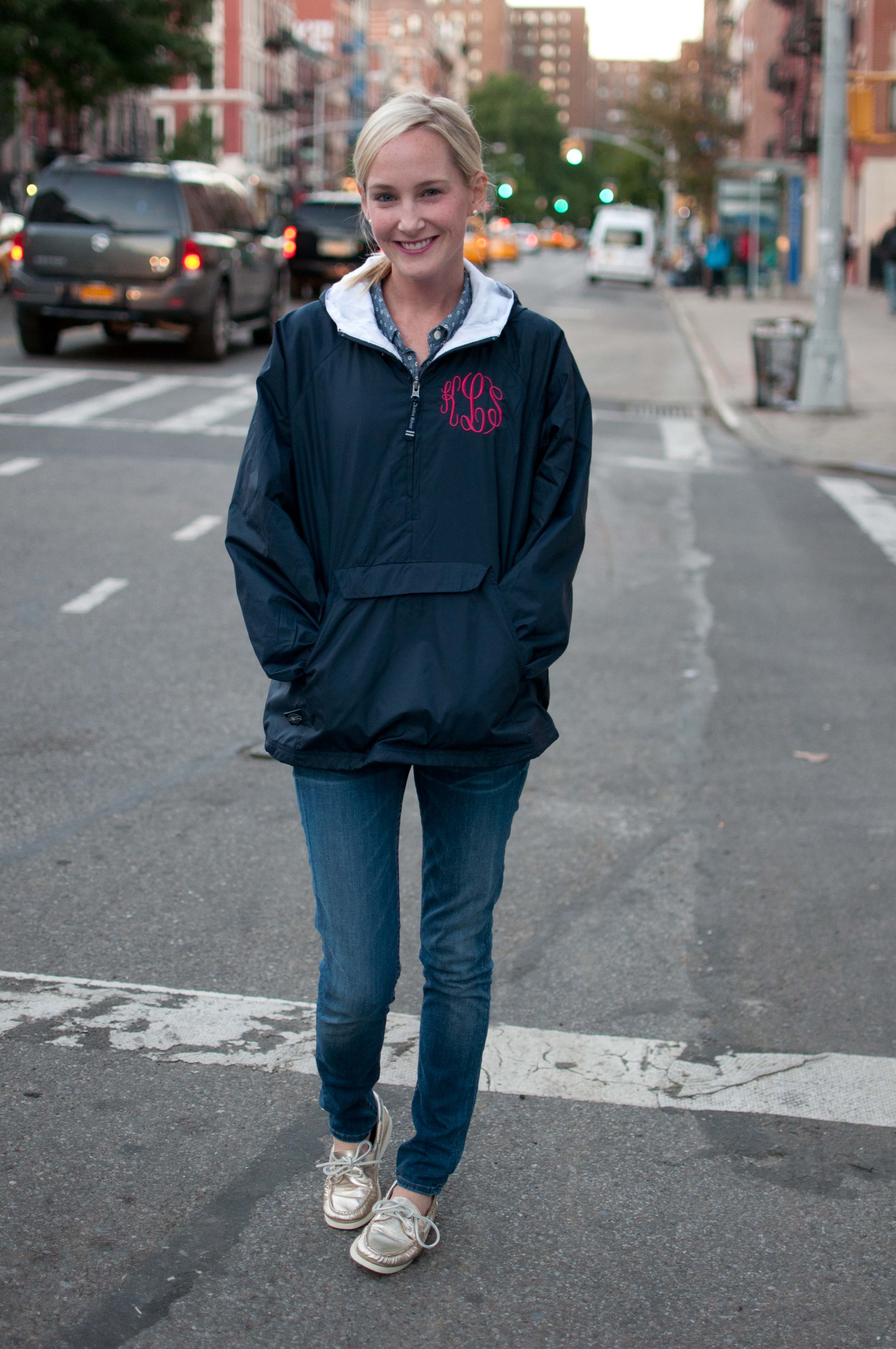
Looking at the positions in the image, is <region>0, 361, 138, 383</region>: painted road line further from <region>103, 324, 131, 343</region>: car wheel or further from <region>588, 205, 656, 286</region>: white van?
<region>588, 205, 656, 286</region>: white van

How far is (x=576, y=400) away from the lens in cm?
Answer: 268

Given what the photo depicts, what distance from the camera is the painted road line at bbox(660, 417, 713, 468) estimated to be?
1406cm

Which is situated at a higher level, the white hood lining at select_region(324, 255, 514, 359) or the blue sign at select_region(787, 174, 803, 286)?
the blue sign at select_region(787, 174, 803, 286)

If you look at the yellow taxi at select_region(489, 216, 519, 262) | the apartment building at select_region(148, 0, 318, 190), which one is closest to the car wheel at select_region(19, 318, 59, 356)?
the yellow taxi at select_region(489, 216, 519, 262)

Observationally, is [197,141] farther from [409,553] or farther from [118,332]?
[409,553]

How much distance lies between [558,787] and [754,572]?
4142 millimetres

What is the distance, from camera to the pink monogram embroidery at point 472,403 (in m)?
2.58

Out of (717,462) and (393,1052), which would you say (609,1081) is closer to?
(393,1052)

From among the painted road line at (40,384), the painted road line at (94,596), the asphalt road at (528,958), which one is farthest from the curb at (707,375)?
the painted road line at (94,596)

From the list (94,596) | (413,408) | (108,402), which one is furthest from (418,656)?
(108,402)

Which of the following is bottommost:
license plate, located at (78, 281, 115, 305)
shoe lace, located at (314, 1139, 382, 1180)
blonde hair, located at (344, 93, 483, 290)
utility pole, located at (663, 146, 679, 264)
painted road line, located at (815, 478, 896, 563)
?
shoe lace, located at (314, 1139, 382, 1180)

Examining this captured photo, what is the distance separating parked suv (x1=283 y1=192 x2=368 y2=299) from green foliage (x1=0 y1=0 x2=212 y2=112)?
23.4ft

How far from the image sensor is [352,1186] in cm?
289

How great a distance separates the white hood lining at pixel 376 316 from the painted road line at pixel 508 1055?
1.69 metres
